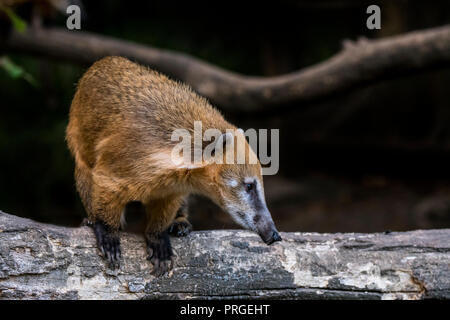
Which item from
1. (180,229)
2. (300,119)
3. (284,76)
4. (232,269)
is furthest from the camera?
(300,119)

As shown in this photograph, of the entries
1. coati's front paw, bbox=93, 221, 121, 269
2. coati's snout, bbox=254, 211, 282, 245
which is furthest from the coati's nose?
coati's front paw, bbox=93, 221, 121, 269

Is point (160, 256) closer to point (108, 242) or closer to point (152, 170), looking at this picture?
point (108, 242)

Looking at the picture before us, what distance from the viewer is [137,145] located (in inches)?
159

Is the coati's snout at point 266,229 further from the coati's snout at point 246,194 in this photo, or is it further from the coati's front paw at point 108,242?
the coati's front paw at point 108,242

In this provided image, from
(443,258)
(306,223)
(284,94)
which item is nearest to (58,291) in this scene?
(443,258)

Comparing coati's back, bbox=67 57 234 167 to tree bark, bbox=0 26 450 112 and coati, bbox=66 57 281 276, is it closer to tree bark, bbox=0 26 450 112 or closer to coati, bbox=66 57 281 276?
coati, bbox=66 57 281 276

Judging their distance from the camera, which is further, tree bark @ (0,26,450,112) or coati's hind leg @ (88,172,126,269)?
tree bark @ (0,26,450,112)

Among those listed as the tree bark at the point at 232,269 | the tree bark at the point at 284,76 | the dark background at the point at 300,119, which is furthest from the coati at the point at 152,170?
the dark background at the point at 300,119

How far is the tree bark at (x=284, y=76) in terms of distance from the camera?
6520mm

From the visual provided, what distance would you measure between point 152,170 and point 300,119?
627 cm

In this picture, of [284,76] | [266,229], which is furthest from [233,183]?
[284,76]

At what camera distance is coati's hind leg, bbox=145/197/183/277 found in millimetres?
3854

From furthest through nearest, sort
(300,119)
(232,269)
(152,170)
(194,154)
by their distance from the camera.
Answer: (300,119) < (194,154) < (152,170) < (232,269)

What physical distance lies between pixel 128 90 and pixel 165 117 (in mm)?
387
